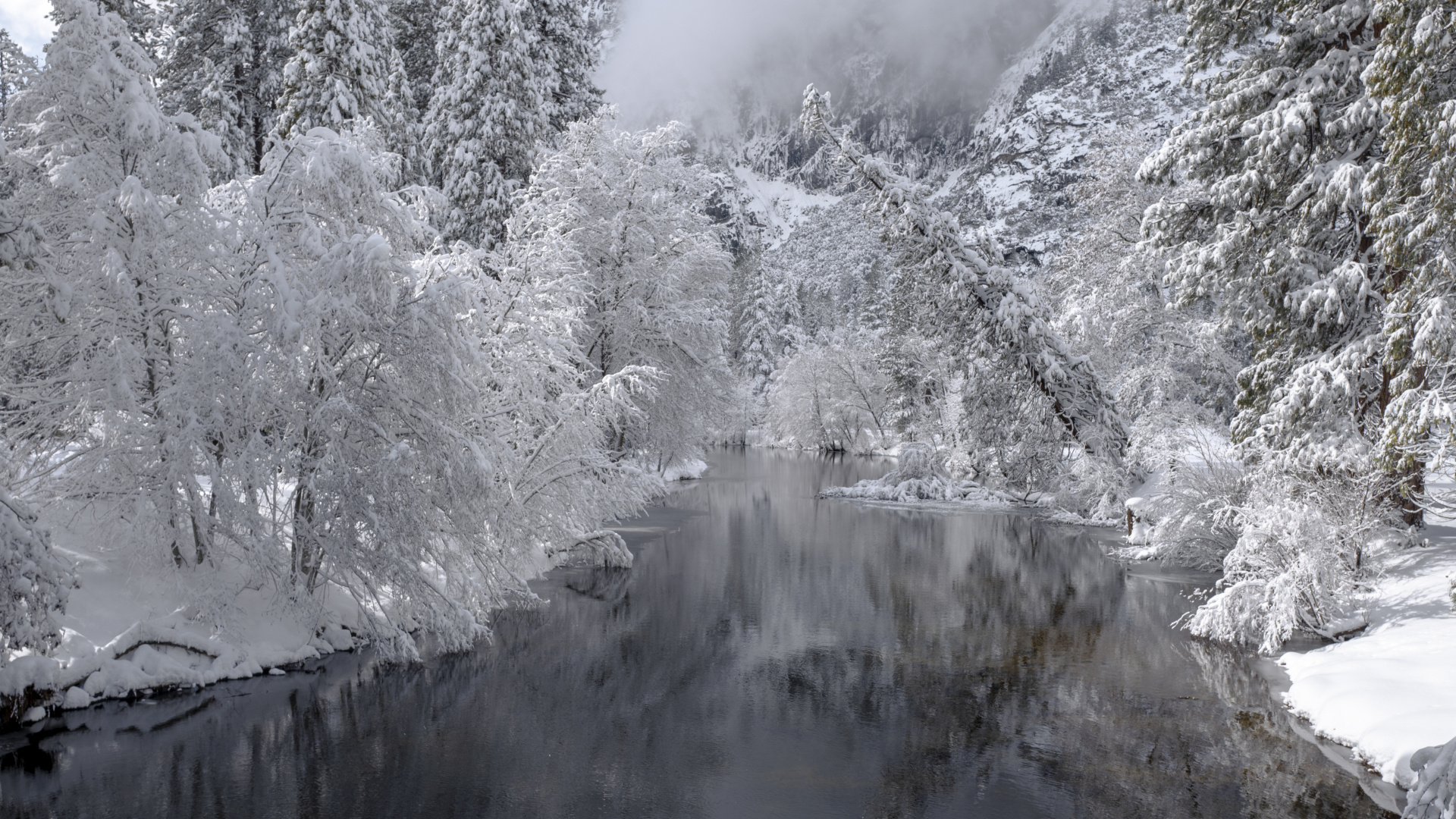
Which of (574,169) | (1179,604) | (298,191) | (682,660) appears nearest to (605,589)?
(682,660)

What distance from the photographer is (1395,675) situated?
912 cm

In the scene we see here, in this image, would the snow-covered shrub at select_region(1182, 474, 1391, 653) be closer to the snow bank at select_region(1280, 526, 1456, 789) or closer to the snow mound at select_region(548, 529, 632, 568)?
the snow bank at select_region(1280, 526, 1456, 789)

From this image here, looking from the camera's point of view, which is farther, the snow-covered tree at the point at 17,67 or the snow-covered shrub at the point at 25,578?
the snow-covered tree at the point at 17,67

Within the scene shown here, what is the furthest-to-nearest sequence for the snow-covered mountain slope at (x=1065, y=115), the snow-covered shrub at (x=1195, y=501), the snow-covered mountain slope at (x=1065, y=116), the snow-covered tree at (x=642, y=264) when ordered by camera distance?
the snow-covered mountain slope at (x=1065, y=115) → the snow-covered mountain slope at (x=1065, y=116) → the snow-covered tree at (x=642, y=264) → the snow-covered shrub at (x=1195, y=501)

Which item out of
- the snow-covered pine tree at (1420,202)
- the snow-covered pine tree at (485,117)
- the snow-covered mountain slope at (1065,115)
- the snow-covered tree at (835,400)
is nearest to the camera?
the snow-covered pine tree at (1420,202)

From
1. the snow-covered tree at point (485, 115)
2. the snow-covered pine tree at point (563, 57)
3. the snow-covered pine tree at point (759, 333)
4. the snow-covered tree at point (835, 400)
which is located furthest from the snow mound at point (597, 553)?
the snow-covered pine tree at point (759, 333)

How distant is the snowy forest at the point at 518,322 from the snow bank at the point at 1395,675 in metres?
0.54

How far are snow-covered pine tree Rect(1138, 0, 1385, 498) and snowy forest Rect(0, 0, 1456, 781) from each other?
2.6 inches

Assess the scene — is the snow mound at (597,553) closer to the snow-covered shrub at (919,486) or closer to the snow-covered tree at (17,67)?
the snow-covered tree at (17,67)

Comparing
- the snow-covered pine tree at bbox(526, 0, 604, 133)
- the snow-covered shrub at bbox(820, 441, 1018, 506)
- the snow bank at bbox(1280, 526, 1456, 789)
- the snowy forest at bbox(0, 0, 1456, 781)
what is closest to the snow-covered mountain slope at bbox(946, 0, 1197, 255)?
the snow-covered shrub at bbox(820, 441, 1018, 506)

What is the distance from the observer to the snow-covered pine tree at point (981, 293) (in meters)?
22.7

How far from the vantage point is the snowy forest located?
9719mm

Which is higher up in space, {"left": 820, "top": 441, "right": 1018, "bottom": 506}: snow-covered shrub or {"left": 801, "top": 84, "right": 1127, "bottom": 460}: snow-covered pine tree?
{"left": 801, "top": 84, "right": 1127, "bottom": 460}: snow-covered pine tree

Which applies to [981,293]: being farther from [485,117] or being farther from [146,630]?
[146,630]
